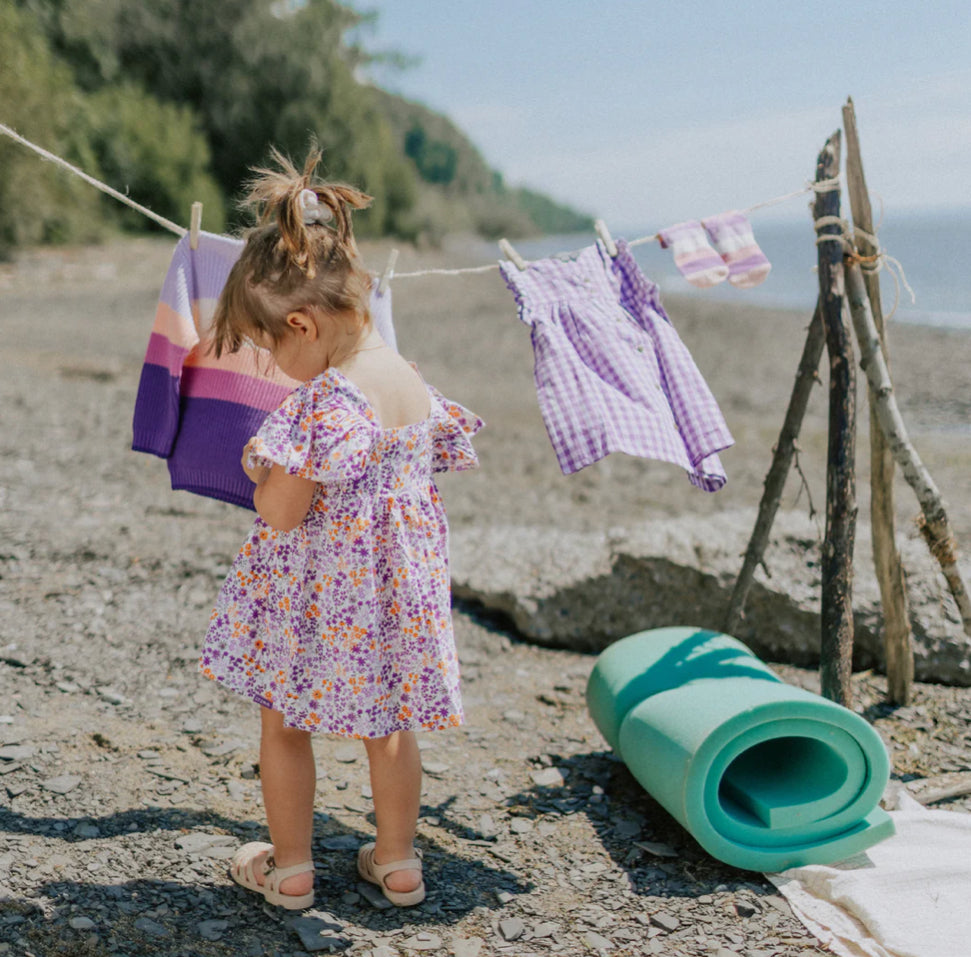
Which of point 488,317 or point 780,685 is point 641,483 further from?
point 488,317

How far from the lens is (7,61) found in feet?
64.6

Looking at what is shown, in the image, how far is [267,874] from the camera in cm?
255

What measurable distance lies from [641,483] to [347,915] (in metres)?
5.28

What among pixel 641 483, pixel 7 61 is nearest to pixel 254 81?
pixel 7 61

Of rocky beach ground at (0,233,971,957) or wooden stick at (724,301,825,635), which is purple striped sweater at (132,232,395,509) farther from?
wooden stick at (724,301,825,635)

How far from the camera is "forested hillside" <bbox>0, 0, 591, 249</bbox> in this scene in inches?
837

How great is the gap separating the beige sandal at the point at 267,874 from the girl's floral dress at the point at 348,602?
414mm

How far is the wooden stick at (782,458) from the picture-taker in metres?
3.42

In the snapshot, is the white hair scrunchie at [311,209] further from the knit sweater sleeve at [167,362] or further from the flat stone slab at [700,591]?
the flat stone slab at [700,591]

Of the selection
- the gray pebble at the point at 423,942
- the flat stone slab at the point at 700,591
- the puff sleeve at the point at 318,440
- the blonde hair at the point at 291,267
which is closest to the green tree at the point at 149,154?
the flat stone slab at the point at 700,591

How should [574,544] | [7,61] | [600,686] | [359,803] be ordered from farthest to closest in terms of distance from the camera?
1. [7,61]
2. [574,544]
3. [600,686]
4. [359,803]

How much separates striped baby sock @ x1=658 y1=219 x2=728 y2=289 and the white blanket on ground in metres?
1.82

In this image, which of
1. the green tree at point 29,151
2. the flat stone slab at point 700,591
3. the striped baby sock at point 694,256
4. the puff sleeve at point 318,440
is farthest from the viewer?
the green tree at point 29,151

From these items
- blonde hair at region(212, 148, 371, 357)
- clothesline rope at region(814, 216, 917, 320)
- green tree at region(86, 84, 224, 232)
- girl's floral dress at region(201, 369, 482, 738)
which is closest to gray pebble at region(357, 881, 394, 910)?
girl's floral dress at region(201, 369, 482, 738)
